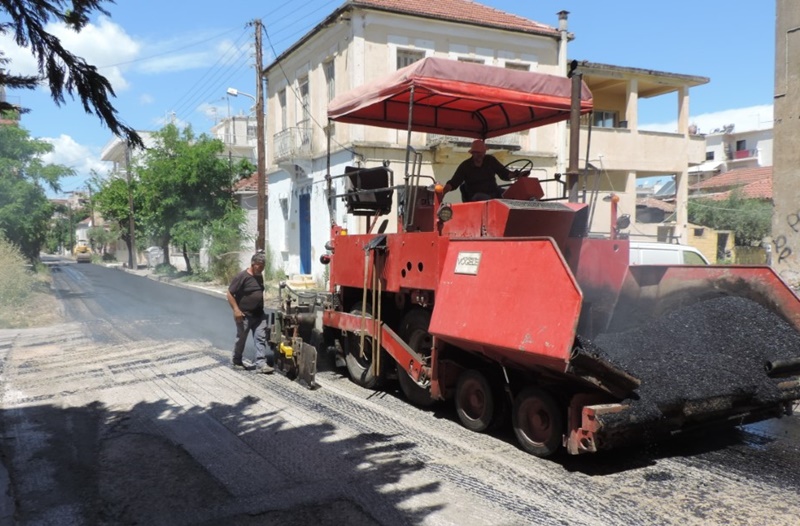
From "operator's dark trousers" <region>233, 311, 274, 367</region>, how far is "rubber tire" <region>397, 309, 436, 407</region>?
2353mm

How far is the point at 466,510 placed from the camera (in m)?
3.86

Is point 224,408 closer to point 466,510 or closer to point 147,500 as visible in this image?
point 147,500

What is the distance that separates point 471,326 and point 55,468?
10.7 feet

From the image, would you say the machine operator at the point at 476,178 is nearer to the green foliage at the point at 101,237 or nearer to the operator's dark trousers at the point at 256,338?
the operator's dark trousers at the point at 256,338

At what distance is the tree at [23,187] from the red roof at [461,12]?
1397 cm

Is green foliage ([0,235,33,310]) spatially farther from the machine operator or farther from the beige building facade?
the beige building facade

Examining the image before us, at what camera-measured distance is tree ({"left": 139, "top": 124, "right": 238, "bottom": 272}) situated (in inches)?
1021

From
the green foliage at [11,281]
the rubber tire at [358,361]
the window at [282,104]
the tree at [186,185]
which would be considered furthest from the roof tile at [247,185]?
the rubber tire at [358,361]

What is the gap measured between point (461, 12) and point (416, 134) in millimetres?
3926

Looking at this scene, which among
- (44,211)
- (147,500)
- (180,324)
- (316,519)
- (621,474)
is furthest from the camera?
(44,211)

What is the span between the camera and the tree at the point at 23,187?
22547mm

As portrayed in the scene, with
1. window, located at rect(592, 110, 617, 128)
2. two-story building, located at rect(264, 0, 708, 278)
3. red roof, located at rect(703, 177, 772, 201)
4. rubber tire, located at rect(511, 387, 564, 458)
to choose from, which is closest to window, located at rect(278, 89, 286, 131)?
two-story building, located at rect(264, 0, 708, 278)

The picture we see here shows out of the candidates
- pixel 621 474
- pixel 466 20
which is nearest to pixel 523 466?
pixel 621 474

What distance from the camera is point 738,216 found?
29.0 m
